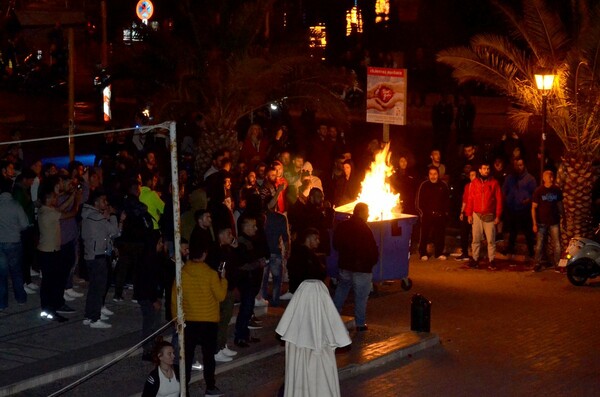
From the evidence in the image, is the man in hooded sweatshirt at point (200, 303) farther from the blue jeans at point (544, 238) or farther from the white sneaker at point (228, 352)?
the blue jeans at point (544, 238)

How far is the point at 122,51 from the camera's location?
23188 mm

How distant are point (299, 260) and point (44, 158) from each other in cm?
1644

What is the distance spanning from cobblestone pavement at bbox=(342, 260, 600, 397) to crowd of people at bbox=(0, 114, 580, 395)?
1164mm

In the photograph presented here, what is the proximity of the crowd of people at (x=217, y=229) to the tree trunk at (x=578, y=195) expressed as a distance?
741 millimetres

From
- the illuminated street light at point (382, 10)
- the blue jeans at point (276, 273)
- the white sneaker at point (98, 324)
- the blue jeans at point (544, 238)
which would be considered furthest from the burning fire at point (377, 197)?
the illuminated street light at point (382, 10)

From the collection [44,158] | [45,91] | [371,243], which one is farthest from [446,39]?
[371,243]

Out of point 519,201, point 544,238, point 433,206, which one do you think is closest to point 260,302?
point 433,206

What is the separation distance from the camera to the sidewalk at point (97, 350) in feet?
39.5

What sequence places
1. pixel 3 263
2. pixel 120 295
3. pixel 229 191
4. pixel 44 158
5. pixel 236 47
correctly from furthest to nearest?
pixel 44 158, pixel 236 47, pixel 229 191, pixel 120 295, pixel 3 263

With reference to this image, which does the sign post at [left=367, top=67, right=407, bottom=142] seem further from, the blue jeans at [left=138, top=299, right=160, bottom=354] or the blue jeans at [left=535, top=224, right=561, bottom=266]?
the blue jeans at [left=138, top=299, right=160, bottom=354]

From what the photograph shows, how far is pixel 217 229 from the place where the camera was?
13977 mm

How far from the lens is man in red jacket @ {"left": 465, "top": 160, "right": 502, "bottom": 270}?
64.1 feet

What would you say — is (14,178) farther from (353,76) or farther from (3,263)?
(353,76)

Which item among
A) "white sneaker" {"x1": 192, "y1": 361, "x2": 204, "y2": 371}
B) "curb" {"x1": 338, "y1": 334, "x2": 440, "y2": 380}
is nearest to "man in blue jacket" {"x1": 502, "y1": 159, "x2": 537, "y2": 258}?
"curb" {"x1": 338, "y1": 334, "x2": 440, "y2": 380}
